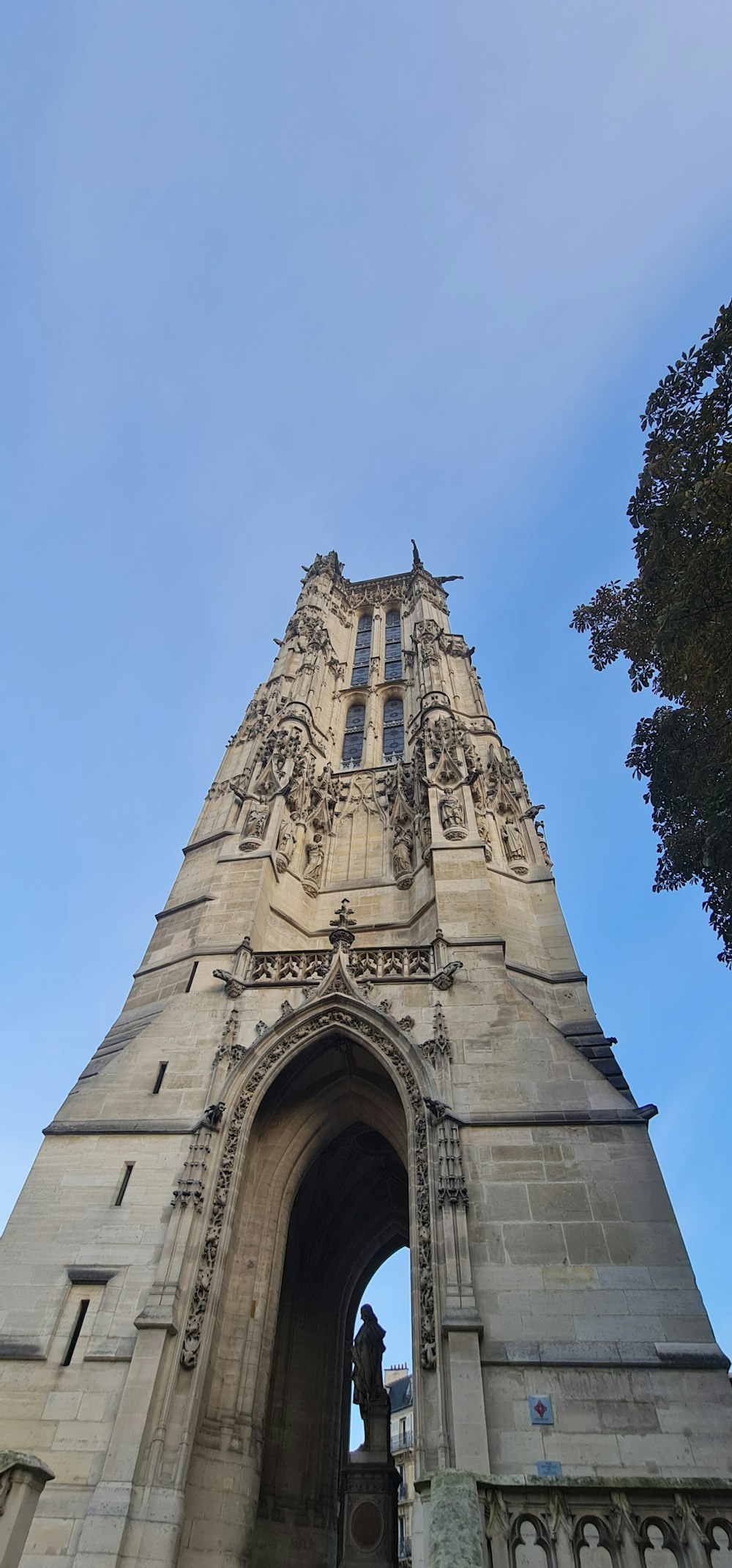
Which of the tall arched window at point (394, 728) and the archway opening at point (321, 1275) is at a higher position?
the tall arched window at point (394, 728)

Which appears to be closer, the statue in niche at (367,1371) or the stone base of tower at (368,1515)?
the stone base of tower at (368,1515)

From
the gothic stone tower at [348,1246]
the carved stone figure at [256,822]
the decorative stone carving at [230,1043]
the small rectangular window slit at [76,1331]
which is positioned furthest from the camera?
the carved stone figure at [256,822]

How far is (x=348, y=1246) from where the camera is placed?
1304 centimetres

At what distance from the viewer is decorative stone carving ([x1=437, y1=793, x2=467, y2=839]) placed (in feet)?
46.1

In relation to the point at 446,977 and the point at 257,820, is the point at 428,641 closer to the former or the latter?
the point at 257,820

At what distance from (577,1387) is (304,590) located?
2314cm

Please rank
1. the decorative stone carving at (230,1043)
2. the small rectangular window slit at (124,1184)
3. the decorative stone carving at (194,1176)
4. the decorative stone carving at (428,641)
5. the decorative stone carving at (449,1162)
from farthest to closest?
the decorative stone carving at (428,641) < the decorative stone carving at (230,1043) < the small rectangular window slit at (124,1184) < the decorative stone carving at (194,1176) < the decorative stone carving at (449,1162)

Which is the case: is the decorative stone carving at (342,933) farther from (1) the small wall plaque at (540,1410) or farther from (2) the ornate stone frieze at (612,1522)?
(2) the ornate stone frieze at (612,1522)

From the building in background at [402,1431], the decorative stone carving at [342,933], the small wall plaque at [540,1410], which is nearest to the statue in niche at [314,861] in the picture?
the decorative stone carving at [342,933]

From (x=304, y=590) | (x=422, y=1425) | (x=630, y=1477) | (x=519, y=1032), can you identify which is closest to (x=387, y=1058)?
(x=519, y=1032)

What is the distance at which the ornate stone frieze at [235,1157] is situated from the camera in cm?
780

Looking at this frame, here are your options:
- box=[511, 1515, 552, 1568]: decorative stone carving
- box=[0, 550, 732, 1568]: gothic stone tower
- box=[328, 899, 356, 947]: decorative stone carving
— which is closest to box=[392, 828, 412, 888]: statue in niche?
box=[0, 550, 732, 1568]: gothic stone tower

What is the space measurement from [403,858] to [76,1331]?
30.4 ft

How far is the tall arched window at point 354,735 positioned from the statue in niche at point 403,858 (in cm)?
413
